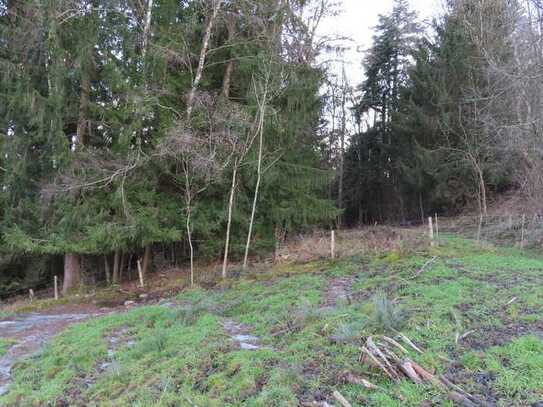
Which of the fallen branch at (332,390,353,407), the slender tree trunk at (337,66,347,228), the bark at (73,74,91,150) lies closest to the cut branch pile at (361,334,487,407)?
the fallen branch at (332,390,353,407)

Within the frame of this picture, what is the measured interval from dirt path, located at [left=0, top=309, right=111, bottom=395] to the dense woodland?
2.11 m

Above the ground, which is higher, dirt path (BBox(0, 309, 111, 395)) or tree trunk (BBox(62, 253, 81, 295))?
tree trunk (BBox(62, 253, 81, 295))

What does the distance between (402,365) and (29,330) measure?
24.7ft

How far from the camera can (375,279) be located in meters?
7.21

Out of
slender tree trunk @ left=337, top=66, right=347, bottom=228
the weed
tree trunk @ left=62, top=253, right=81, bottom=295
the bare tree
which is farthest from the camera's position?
slender tree trunk @ left=337, top=66, right=347, bottom=228

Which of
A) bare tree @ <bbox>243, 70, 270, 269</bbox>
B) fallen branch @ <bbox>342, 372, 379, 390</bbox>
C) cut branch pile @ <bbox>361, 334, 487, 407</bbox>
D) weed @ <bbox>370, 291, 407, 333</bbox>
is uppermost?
bare tree @ <bbox>243, 70, 270, 269</bbox>

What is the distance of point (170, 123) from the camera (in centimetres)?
1086

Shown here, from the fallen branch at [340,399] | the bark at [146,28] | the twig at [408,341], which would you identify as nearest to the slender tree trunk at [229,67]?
the bark at [146,28]

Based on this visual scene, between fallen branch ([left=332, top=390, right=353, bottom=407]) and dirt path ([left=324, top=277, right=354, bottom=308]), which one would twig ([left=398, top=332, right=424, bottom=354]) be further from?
dirt path ([left=324, top=277, right=354, bottom=308])

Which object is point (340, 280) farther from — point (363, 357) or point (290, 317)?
point (363, 357)

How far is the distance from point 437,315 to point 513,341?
88 centimetres

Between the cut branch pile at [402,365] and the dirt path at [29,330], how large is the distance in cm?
431

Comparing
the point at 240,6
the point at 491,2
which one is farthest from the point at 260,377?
the point at 491,2

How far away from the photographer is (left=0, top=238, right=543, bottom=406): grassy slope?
3.13 metres
